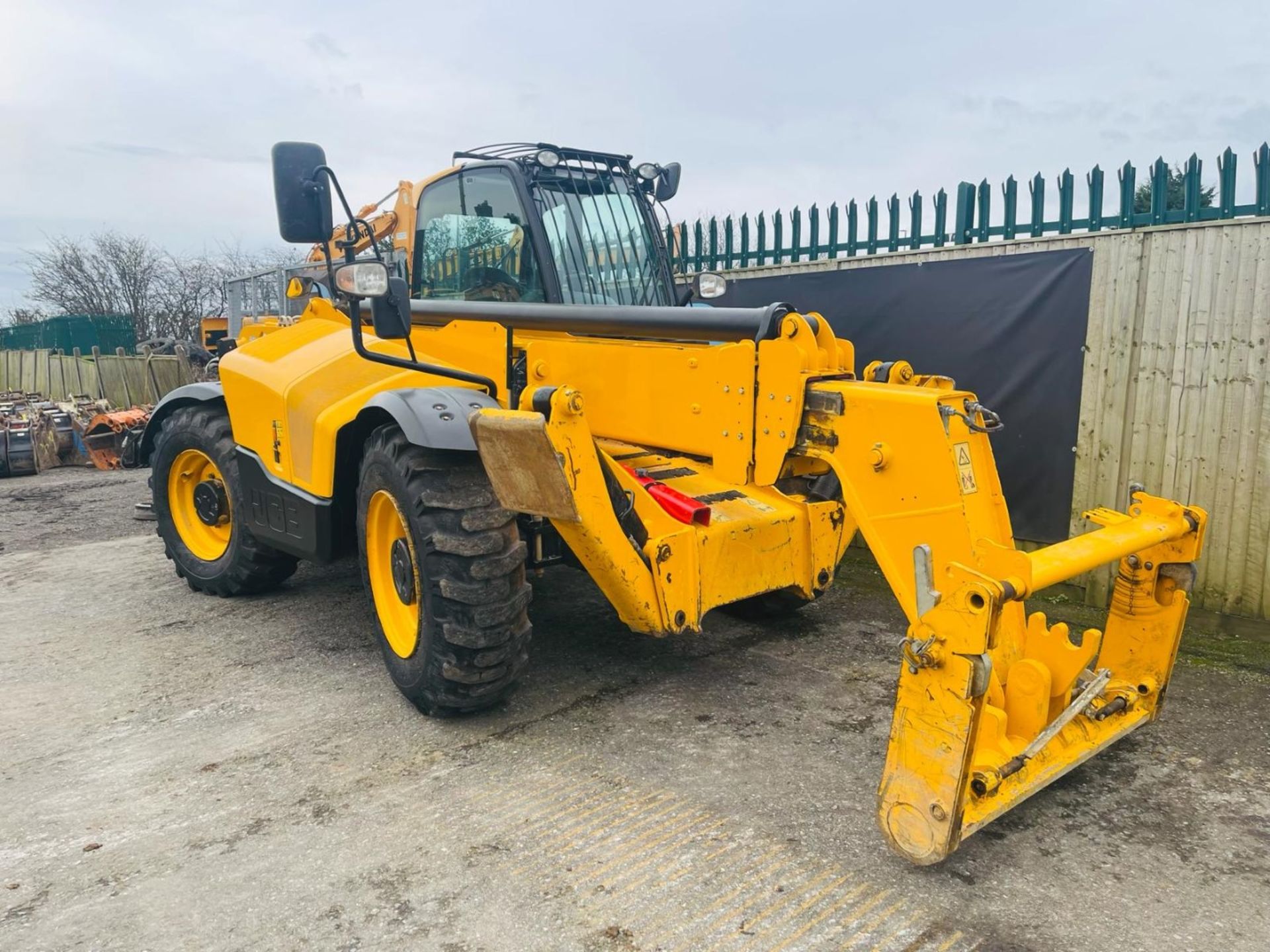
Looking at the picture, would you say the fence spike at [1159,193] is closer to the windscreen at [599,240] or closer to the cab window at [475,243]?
the windscreen at [599,240]

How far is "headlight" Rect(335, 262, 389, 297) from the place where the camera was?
3.74 metres

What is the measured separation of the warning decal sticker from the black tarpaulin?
330 cm

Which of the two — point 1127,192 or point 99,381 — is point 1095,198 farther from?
point 99,381

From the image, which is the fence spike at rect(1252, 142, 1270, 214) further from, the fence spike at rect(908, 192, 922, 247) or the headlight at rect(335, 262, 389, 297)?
the headlight at rect(335, 262, 389, 297)

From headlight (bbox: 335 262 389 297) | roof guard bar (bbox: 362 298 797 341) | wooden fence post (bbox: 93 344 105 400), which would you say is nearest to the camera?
roof guard bar (bbox: 362 298 797 341)

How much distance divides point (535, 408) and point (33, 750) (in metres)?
2.47

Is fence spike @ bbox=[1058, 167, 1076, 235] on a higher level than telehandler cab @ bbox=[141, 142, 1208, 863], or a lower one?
higher

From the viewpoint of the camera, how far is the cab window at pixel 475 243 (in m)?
4.65

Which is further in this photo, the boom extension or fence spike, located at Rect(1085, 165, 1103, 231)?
fence spike, located at Rect(1085, 165, 1103, 231)

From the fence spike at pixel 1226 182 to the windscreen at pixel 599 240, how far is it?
9.90 ft

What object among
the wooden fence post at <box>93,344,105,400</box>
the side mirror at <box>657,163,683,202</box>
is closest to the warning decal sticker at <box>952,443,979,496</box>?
the side mirror at <box>657,163,683,202</box>

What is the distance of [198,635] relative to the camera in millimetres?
5164

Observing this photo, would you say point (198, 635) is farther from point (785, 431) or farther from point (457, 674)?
point (785, 431)

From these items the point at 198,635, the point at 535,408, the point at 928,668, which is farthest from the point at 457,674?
the point at 198,635
